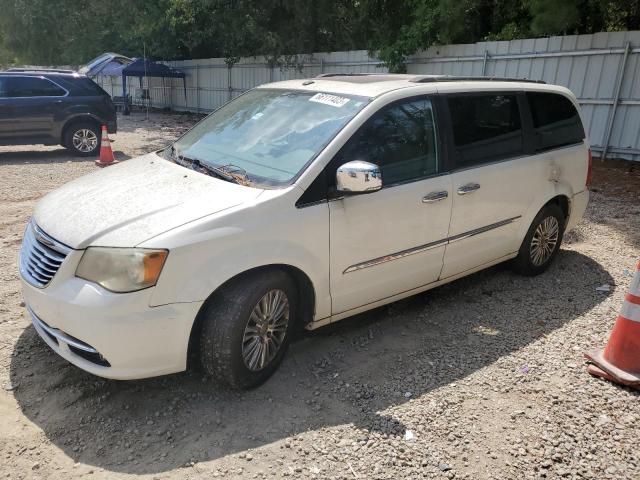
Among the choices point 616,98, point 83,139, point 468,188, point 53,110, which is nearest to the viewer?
point 468,188

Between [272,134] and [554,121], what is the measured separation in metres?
2.77

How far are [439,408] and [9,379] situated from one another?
2.58 m

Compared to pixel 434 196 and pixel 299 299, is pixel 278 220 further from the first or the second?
pixel 434 196

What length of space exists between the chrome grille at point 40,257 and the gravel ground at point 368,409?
65cm

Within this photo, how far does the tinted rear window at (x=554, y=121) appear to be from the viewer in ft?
15.1

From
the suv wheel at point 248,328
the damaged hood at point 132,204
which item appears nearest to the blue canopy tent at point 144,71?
the damaged hood at point 132,204

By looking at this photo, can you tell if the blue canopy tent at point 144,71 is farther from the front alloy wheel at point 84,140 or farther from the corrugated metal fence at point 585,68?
the front alloy wheel at point 84,140

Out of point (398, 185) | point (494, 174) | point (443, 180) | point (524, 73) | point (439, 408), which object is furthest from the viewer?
point (524, 73)

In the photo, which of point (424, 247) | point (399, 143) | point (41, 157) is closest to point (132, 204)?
point (399, 143)

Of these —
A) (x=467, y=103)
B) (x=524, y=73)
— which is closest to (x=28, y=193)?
(x=467, y=103)

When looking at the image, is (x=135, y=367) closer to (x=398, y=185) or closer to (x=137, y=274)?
(x=137, y=274)

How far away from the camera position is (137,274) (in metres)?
2.65

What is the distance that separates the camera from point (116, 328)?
2631mm

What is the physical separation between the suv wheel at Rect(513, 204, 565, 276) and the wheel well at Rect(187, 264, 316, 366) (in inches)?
93.7
